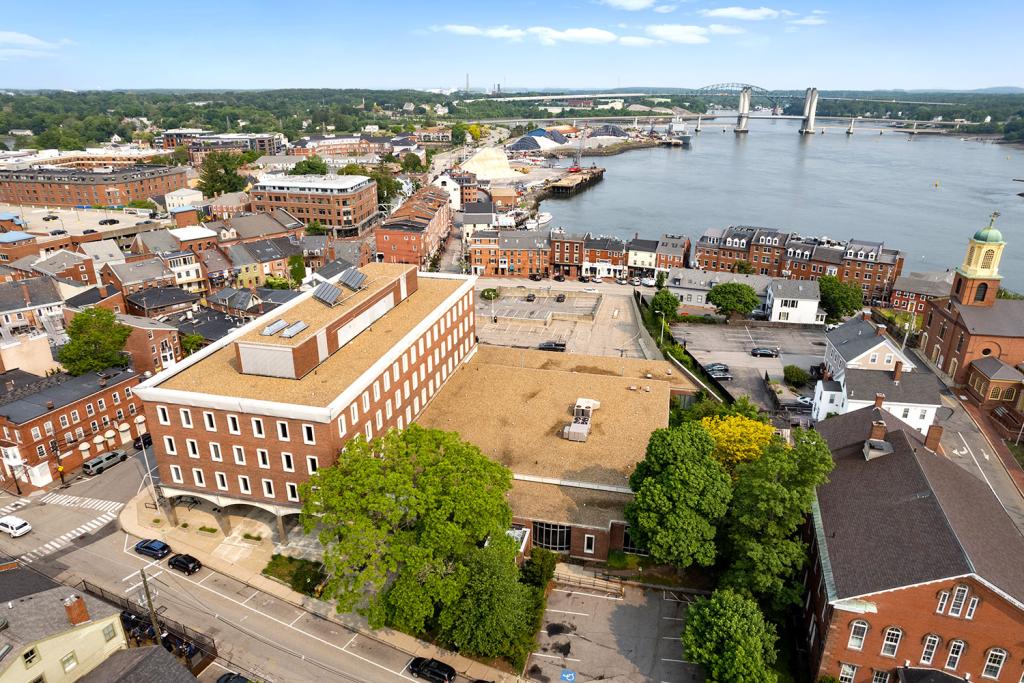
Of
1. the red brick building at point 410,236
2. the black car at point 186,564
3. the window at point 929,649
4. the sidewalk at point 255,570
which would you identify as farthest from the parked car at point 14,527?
the red brick building at point 410,236

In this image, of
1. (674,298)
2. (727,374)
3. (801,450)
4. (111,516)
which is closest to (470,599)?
(801,450)

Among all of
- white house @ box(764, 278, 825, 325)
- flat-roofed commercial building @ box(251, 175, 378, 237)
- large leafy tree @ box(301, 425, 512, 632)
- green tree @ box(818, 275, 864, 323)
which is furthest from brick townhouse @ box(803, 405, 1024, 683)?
flat-roofed commercial building @ box(251, 175, 378, 237)

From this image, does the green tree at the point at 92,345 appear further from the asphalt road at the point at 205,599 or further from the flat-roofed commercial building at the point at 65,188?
the flat-roofed commercial building at the point at 65,188

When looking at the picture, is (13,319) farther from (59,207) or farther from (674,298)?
(59,207)

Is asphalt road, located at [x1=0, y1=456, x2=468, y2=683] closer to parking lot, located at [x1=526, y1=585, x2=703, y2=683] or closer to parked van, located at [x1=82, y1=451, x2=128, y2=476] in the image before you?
parked van, located at [x1=82, y1=451, x2=128, y2=476]

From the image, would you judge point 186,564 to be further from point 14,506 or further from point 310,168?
point 310,168
